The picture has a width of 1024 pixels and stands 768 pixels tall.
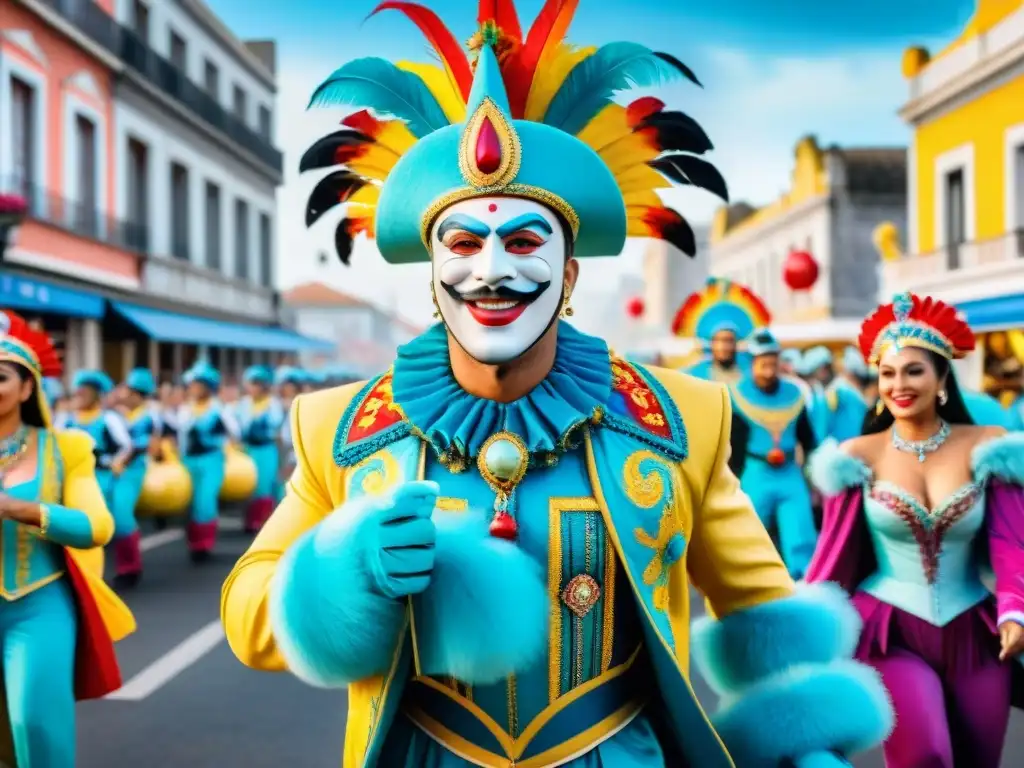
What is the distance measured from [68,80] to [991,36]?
16.3 m

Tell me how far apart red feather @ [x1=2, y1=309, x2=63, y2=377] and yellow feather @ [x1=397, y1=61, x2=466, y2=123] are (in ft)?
8.31

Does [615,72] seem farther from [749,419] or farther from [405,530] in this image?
[749,419]

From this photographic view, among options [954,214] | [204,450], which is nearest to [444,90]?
[204,450]

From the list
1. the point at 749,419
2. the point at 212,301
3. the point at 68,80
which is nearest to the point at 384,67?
the point at 749,419

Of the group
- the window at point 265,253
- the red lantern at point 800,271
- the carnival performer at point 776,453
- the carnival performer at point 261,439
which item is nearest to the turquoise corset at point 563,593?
the carnival performer at point 776,453

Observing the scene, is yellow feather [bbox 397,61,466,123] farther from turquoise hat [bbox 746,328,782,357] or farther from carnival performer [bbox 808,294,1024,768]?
turquoise hat [bbox 746,328,782,357]

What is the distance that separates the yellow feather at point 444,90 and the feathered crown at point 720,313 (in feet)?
20.7

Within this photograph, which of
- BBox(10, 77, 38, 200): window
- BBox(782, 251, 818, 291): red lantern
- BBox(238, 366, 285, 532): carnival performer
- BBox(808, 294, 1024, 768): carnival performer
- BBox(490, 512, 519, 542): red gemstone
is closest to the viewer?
BBox(490, 512, 519, 542): red gemstone

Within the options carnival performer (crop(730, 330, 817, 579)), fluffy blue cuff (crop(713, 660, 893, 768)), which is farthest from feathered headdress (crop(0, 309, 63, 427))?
carnival performer (crop(730, 330, 817, 579))

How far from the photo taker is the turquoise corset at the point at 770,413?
24.7ft

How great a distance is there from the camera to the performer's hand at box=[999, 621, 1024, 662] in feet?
11.5

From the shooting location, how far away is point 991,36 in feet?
66.2

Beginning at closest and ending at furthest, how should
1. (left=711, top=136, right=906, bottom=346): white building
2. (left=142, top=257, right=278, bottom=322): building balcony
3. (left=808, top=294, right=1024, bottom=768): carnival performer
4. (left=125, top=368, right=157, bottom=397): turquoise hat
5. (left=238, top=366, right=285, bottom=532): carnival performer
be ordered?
(left=808, top=294, right=1024, bottom=768): carnival performer < (left=125, top=368, right=157, bottom=397): turquoise hat < (left=238, top=366, right=285, bottom=532): carnival performer < (left=142, top=257, right=278, bottom=322): building balcony < (left=711, top=136, right=906, bottom=346): white building

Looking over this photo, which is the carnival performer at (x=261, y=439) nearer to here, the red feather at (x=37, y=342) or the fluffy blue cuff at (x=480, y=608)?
the red feather at (x=37, y=342)
